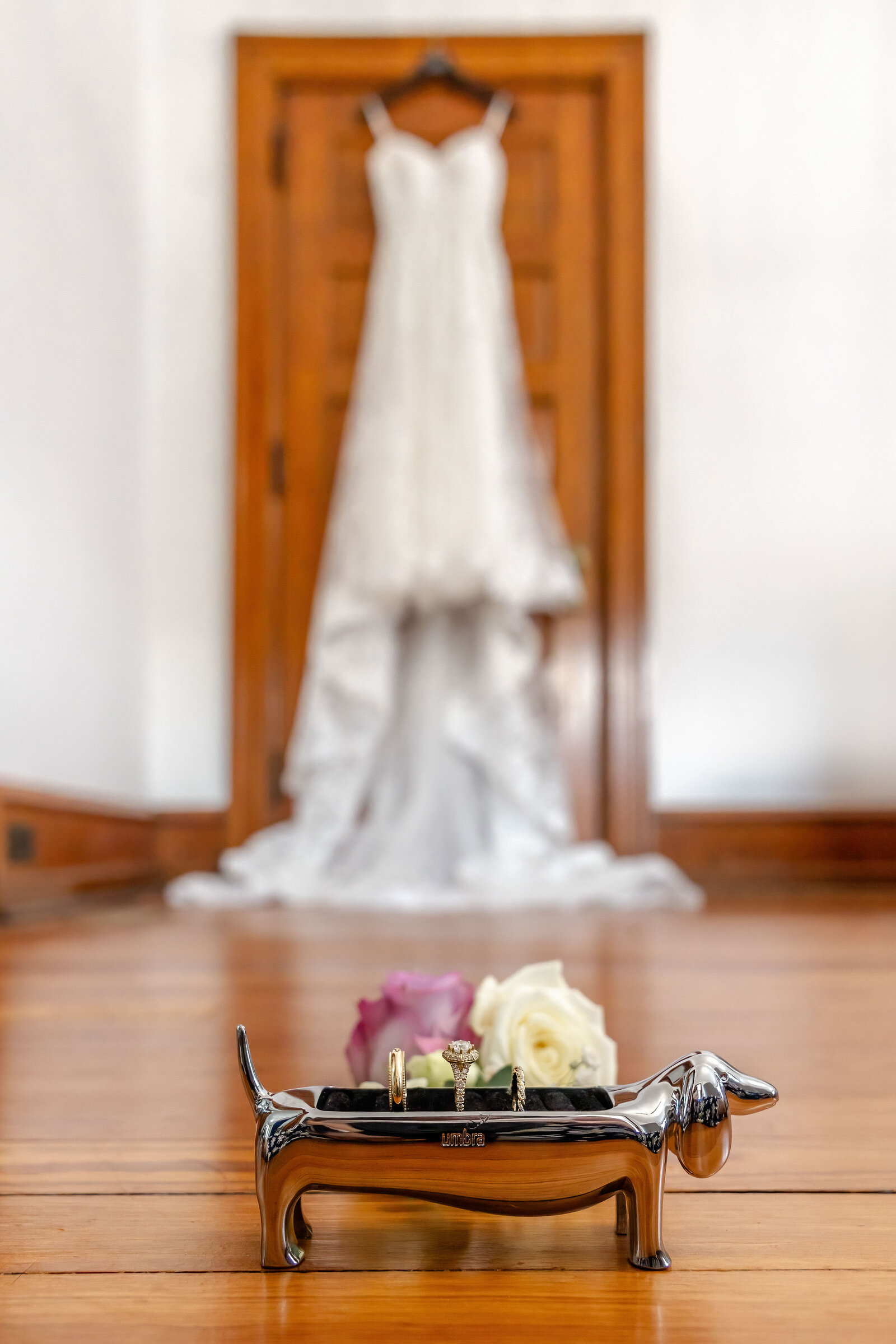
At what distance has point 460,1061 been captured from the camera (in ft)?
1.15

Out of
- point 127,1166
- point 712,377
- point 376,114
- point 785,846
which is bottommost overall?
point 785,846

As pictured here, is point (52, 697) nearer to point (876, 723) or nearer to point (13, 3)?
point (13, 3)

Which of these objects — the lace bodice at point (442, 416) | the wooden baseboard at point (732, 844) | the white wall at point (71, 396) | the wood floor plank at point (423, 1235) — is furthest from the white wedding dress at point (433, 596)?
the wood floor plank at point (423, 1235)

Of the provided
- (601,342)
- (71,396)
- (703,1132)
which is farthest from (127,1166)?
(601,342)

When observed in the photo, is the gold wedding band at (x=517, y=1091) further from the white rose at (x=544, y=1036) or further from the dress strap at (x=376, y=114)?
the dress strap at (x=376, y=114)

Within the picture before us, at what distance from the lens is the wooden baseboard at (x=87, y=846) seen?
195cm

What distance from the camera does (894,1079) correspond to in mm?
655

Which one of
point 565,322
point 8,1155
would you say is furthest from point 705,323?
point 8,1155

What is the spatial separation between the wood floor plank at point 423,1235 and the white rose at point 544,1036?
0.16 ft

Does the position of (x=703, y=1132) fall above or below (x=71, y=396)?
below

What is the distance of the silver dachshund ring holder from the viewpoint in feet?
1.13

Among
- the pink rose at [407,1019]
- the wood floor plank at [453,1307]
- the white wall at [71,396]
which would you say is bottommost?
the wood floor plank at [453,1307]

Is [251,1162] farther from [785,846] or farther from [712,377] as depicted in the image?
[712,377]

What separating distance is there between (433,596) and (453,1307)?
7.67 ft
